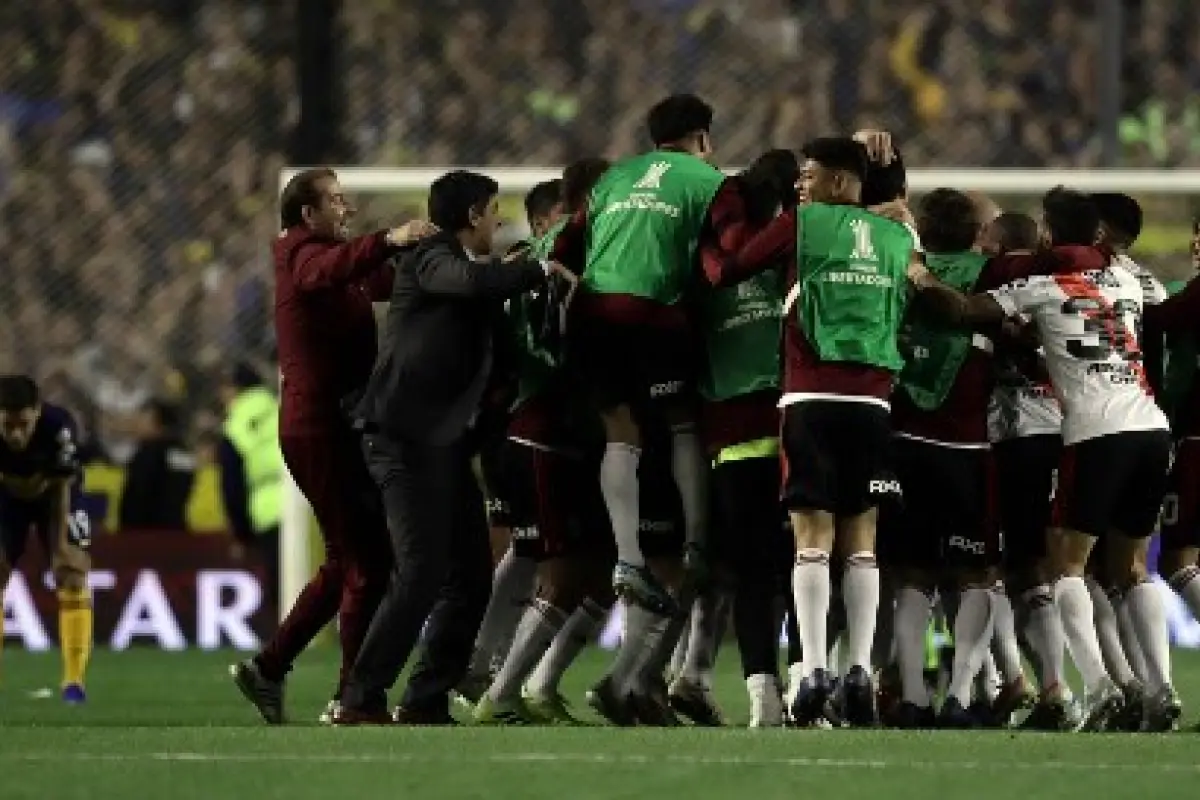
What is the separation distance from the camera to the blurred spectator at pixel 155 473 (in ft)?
73.5

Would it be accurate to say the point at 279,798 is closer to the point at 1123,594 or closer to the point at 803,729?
the point at 803,729

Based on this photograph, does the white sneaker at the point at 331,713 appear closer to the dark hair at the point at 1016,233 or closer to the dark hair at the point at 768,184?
the dark hair at the point at 768,184

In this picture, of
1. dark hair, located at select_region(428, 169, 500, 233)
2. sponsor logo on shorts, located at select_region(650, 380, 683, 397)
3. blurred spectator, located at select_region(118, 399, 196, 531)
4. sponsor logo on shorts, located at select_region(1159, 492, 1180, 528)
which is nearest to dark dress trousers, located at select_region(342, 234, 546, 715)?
dark hair, located at select_region(428, 169, 500, 233)

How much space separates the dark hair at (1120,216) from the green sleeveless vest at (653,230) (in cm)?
151

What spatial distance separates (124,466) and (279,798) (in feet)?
42.2

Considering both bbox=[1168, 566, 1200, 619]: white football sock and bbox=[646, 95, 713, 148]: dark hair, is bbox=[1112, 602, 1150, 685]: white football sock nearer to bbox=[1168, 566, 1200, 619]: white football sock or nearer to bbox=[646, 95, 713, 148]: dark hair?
bbox=[1168, 566, 1200, 619]: white football sock

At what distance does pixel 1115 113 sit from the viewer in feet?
68.8

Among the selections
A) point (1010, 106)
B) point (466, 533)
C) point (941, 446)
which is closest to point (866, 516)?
point (941, 446)

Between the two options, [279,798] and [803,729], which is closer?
[279,798]

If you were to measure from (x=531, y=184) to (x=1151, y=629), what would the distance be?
25.3 feet

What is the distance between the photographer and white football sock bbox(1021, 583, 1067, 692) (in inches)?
A: 529

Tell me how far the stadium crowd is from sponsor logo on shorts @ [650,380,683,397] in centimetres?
919

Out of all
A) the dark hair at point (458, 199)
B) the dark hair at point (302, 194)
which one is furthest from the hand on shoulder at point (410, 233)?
the dark hair at point (302, 194)

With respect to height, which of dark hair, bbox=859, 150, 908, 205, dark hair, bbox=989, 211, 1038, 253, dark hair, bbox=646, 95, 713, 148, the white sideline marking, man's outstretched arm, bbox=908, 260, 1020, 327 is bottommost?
the white sideline marking
